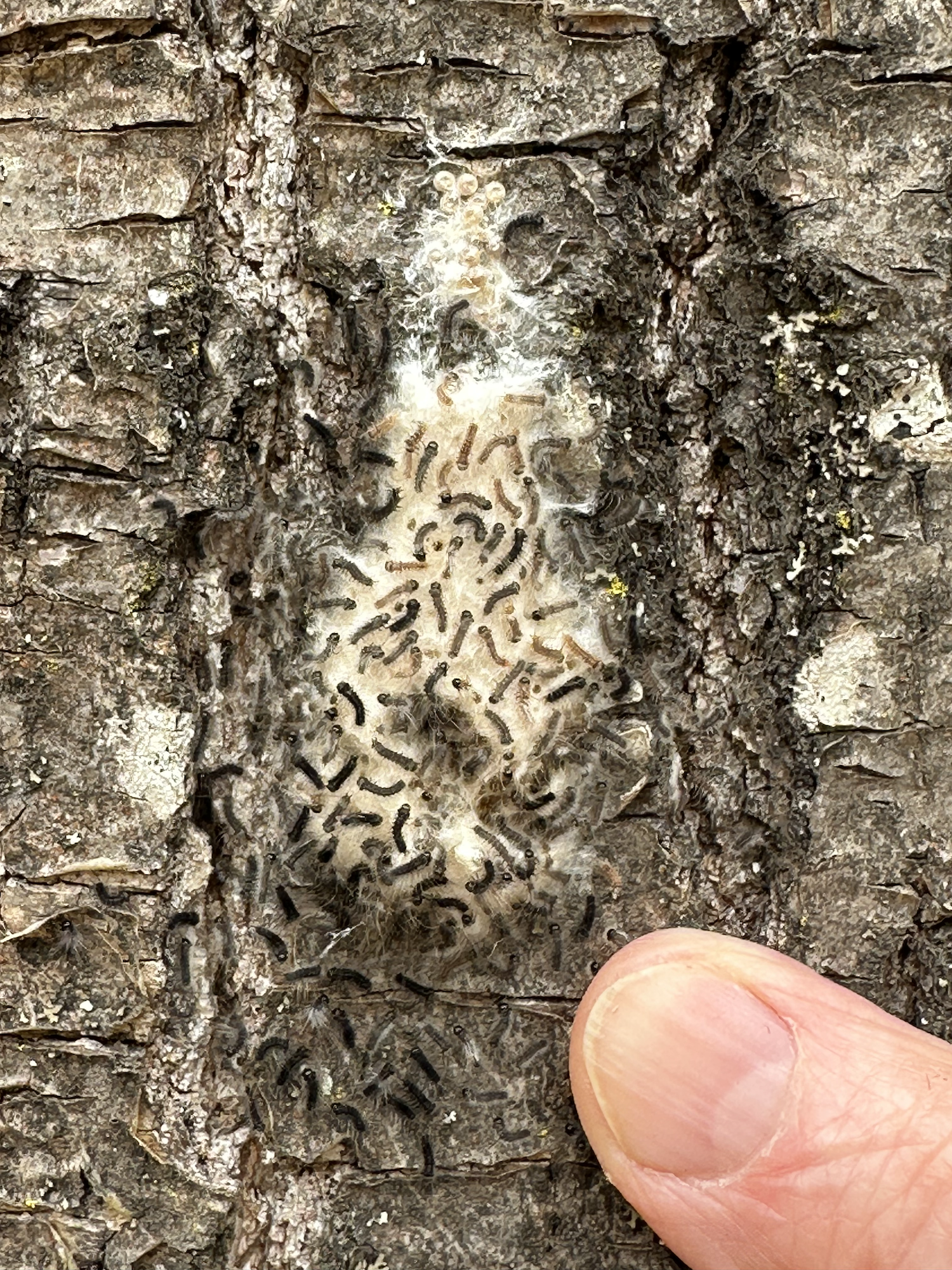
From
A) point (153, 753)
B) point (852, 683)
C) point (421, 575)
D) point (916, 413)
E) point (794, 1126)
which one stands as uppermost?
point (916, 413)

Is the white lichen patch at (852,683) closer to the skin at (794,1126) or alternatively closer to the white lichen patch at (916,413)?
the white lichen patch at (916,413)

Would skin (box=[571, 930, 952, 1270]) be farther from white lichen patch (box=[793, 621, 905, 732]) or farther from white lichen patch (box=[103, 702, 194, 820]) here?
white lichen patch (box=[103, 702, 194, 820])

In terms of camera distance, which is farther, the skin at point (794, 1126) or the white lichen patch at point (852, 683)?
the white lichen patch at point (852, 683)

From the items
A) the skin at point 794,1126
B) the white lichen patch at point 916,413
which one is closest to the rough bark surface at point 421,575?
the white lichen patch at point 916,413

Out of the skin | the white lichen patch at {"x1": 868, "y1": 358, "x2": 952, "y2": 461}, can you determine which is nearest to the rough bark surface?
the white lichen patch at {"x1": 868, "y1": 358, "x2": 952, "y2": 461}

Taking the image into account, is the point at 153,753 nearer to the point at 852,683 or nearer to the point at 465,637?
the point at 465,637

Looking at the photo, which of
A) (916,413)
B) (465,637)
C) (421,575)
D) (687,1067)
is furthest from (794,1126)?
(916,413)

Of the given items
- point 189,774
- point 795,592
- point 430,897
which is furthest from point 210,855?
point 795,592

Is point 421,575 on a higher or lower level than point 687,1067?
higher
